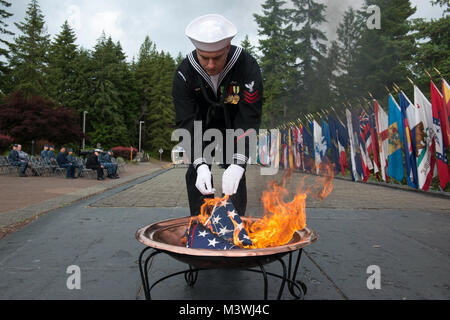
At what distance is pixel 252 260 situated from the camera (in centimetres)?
164

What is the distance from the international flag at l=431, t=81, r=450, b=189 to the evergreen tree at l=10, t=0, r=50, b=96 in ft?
155

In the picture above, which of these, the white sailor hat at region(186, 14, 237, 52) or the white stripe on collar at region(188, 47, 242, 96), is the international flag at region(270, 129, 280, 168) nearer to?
the white stripe on collar at region(188, 47, 242, 96)

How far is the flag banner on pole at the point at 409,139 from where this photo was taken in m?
9.52

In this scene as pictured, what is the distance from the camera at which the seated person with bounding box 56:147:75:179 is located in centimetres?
1373

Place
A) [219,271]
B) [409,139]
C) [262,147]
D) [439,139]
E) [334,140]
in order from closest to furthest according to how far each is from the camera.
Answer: [219,271] < [439,139] < [409,139] < [334,140] < [262,147]

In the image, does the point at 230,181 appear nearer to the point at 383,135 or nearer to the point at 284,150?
the point at 383,135

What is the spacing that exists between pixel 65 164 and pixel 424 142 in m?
13.9

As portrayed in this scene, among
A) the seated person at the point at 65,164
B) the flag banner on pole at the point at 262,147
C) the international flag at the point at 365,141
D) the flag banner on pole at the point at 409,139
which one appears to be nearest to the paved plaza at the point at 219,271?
the flag banner on pole at the point at 409,139

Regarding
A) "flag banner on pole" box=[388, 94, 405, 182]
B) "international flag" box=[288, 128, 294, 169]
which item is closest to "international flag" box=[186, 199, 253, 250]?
"flag banner on pole" box=[388, 94, 405, 182]

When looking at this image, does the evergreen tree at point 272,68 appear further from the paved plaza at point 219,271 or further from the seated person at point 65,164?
the paved plaza at point 219,271

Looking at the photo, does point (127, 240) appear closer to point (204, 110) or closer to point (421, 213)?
point (204, 110)

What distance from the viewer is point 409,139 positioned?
966cm

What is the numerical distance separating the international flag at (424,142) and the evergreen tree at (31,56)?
46724 millimetres

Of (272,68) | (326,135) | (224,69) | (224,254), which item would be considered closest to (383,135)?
(326,135)
